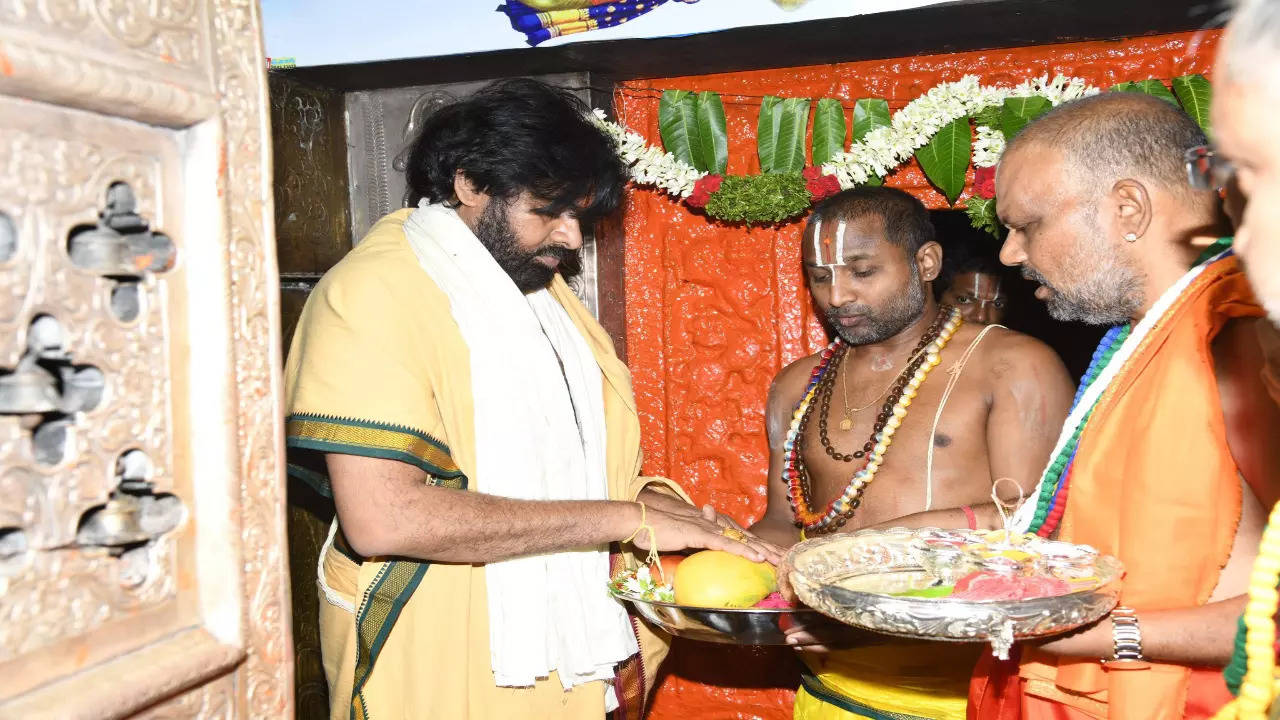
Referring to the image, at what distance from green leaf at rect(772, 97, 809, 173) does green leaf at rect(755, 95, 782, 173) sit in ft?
0.04

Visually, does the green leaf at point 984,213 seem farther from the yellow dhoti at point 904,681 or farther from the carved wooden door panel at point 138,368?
the carved wooden door panel at point 138,368

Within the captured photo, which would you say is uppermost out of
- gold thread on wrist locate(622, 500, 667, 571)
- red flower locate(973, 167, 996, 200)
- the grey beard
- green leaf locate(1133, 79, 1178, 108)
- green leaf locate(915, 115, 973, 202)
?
green leaf locate(1133, 79, 1178, 108)

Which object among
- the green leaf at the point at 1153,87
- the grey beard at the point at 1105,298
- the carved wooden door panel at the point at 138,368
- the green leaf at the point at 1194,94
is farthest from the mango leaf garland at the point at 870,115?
the carved wooden door panel at the point at 138,368

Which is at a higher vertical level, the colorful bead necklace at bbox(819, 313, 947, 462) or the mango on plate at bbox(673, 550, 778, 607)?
the colorful bead necklace at bbox(819, 313, 947, 462)

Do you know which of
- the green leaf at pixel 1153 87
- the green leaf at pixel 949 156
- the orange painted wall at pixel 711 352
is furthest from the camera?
the orange painted wall at pixel 711 352

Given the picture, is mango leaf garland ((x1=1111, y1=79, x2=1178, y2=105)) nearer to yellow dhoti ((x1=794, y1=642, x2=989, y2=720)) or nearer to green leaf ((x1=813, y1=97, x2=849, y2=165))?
green leaf ((x1=813, y1=97, x2=849, y2=165))

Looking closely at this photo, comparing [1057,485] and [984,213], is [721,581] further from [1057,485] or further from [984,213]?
[984,213]

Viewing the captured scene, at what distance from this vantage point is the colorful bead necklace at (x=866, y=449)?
3.59 m

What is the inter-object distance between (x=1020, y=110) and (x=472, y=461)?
89.6 inches

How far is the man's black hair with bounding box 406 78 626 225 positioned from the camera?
2.99m

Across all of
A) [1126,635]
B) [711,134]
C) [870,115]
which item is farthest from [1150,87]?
[1126,635]

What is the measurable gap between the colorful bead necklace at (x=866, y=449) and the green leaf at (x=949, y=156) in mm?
492

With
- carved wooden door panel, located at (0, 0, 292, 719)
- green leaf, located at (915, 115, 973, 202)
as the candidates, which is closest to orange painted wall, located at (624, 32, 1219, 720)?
green leaf, located at (915, 115, 973, 202)

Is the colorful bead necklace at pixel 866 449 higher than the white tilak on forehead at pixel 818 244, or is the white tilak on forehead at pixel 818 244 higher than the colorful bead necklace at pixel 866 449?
the white tilak on forehead at pixel 818 244
